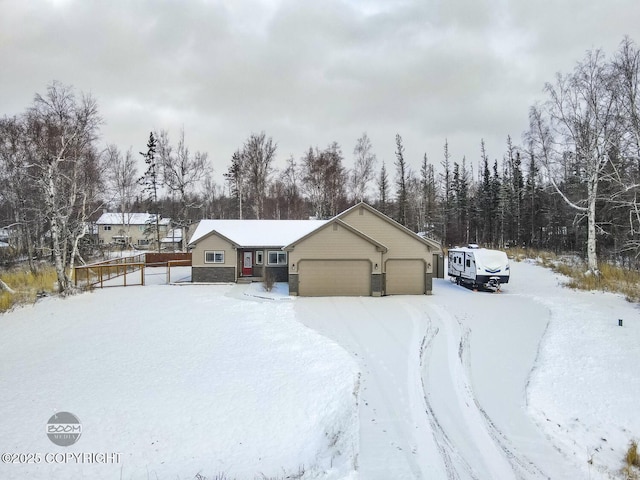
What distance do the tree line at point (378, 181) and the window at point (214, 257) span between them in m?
6.68

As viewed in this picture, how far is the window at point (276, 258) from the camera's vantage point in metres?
21.8

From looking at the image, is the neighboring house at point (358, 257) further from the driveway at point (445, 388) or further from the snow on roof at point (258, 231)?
the driveway at point (445, 388)

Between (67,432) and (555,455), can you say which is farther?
(67,432)

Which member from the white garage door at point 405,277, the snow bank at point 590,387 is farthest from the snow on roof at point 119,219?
the snow bank at point 590,387

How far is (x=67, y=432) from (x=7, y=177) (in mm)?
26701

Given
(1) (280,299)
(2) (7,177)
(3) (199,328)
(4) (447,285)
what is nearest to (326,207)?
(4) (447,285)

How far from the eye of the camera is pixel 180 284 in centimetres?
2017

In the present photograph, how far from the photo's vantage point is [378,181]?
3875 cm

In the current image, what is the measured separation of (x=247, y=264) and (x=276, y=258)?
2079 millimetres

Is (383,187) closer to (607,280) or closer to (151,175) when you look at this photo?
(607,280)

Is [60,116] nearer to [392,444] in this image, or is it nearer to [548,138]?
[392,444]

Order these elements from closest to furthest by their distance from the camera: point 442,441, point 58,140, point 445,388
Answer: point 442,441
point 445,388
point 58,140

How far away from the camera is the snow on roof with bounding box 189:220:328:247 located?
850 inches

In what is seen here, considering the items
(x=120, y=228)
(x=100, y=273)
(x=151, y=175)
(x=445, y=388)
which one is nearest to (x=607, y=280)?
(x=445, y=388)
